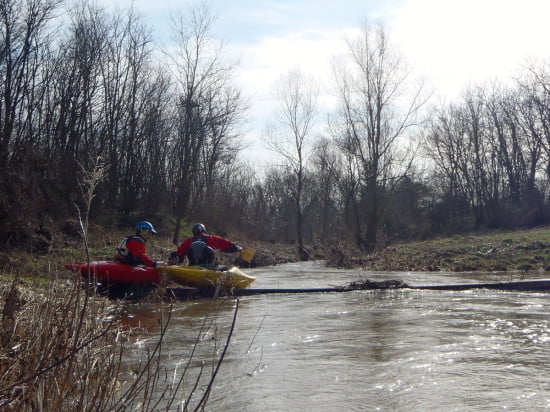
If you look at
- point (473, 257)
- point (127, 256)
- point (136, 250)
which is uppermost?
point (136, 250)

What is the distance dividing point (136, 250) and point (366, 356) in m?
6.20

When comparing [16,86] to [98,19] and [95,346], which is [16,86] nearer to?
[98,19]

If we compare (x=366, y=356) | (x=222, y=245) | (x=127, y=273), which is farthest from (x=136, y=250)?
(x=366, y=356)

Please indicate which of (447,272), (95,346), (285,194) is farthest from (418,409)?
(285,194)

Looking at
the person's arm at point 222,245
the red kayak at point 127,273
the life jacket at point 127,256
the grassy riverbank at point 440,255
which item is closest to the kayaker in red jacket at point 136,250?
the life jacket at point 127,256

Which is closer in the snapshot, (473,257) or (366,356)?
(366,356)

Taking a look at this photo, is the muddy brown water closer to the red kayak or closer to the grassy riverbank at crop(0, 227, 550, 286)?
the red kayak

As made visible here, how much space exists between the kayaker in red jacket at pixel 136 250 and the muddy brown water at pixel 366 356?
1171 millimetres

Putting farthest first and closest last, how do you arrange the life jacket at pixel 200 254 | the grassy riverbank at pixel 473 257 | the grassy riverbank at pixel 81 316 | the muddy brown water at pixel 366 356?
the grassy riverbank at pixel 473 257 → the life jacket at pixel 200 254 → the muddy brown water at pixel 366 356 → the grassy riverbank at pixel 81 316

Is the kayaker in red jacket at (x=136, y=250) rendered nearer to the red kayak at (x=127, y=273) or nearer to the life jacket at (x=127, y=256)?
the life jacket at (x=127, y=256)

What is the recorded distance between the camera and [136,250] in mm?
11055

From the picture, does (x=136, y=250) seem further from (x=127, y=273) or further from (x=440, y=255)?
(x=440, y=255)

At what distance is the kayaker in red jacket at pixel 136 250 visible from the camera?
10992 mm

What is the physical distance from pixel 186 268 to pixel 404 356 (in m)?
5.94
